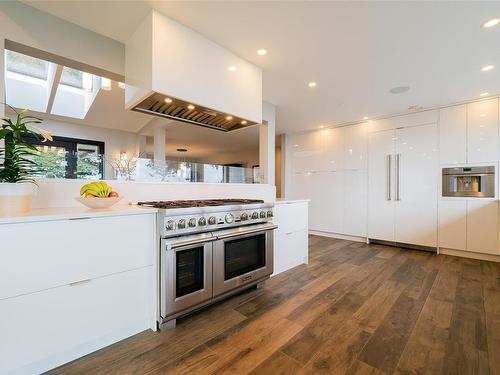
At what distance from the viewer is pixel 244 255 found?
2.26 meters

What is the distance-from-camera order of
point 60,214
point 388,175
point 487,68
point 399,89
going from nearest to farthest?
1. point 60,214
2. point 487,68
3. point 399,89
4. point 388,175

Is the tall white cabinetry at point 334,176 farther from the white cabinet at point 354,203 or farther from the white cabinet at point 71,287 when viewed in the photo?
the white cabinet at point 71,287

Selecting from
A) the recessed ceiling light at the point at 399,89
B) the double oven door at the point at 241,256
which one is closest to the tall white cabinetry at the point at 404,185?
the recessed ceiling light at the point at 399,89

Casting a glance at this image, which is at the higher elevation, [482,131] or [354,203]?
[482,131]

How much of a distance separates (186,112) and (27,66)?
7.37 feet

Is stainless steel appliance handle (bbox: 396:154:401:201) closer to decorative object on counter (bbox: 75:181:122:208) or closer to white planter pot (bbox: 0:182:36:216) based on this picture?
decorative object on counter (bbox: 75:181:122:208)

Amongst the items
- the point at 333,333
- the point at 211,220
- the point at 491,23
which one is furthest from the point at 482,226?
the point at 211,220

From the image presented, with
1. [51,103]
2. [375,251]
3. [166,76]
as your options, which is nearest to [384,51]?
[166,76]

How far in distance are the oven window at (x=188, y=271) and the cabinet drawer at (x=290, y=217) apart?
1.19m

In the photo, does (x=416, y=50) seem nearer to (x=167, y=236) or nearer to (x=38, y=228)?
(x=167, y=236)

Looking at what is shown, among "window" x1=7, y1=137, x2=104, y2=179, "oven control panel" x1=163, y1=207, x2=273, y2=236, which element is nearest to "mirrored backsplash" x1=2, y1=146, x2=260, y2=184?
"window" x1=7, y1=137, x2=104, y2=179

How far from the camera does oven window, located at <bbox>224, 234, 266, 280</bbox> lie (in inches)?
83.0

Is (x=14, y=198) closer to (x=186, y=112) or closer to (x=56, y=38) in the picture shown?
(x=56, y=38)

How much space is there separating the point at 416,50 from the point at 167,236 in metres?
2.82
